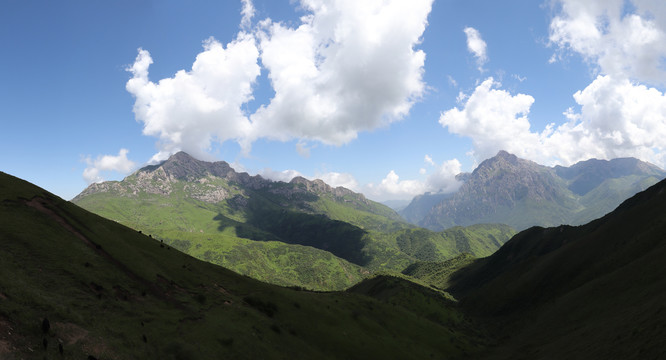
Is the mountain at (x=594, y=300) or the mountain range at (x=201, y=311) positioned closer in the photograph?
the mountain range at (x=201, y=311)

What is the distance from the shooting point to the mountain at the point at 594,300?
1581 inches

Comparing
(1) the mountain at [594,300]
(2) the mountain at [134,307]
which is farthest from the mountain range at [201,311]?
(1) the mountain at [594,300]

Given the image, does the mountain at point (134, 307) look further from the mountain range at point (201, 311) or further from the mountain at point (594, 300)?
the mountain at point (594, 300)

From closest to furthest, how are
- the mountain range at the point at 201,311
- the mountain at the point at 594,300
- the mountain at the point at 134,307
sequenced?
the mountain at the point at 134,307 < the mountain range at the point at 201,311 < the mountain at the point at 594,300

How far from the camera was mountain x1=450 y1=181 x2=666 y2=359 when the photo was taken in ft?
132

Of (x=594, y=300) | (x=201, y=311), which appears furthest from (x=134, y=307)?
(x=594, y=300)

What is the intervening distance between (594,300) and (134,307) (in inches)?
3717

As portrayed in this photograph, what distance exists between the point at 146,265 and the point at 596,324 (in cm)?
8131

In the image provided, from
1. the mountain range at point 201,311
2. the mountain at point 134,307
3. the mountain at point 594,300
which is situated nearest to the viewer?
the mountain at point 134,307

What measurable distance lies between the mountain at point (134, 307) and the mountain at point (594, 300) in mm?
27155

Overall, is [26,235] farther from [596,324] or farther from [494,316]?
[494,316]

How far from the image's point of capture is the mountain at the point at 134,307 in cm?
2725

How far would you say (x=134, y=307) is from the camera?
124ft

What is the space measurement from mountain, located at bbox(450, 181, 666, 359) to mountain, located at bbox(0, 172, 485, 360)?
1069 inches
